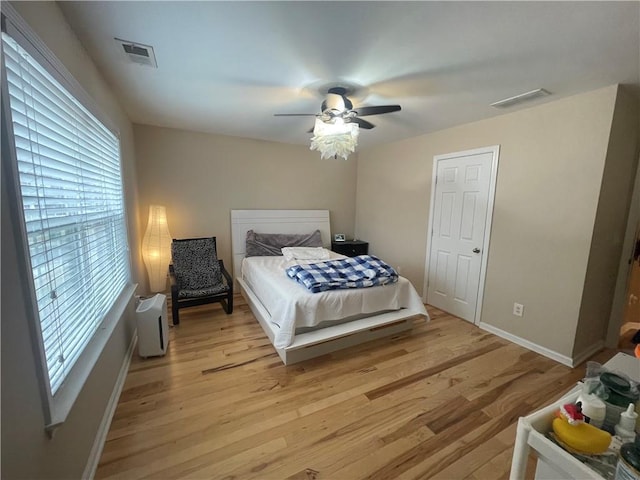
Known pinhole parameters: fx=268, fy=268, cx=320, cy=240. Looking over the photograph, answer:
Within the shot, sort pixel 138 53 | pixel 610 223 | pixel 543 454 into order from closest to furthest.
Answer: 1. pixel 543 454
2. pixel 138 53
3. pixel 610 223

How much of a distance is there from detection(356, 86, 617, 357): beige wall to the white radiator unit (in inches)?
132

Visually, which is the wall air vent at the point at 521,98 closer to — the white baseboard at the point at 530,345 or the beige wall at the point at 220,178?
the white baseboard at the point at 530,345

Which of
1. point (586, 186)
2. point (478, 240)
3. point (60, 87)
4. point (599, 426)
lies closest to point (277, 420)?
point (599, 426)

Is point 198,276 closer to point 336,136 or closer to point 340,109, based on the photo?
point 336,136

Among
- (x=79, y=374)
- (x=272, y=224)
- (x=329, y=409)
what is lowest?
(x=329, y=409)

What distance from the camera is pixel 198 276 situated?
11.3 ft

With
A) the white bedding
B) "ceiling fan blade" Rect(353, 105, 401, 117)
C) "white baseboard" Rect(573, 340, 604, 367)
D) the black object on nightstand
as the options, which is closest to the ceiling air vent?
"ceiling fan blade" Rect(353, 105, 401, 117)

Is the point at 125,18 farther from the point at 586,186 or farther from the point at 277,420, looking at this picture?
the point at 586,186

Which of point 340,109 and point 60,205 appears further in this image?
point 340,109

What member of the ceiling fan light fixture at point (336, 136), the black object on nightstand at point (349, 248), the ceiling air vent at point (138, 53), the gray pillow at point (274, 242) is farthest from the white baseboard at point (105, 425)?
the black object on nightstand at point (349, 248)

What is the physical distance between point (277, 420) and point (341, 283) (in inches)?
47.9

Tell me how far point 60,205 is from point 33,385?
0.79 m

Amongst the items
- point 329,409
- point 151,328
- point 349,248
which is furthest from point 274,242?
point 329,409

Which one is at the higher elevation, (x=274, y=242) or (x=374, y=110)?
(x=374, y=110)
